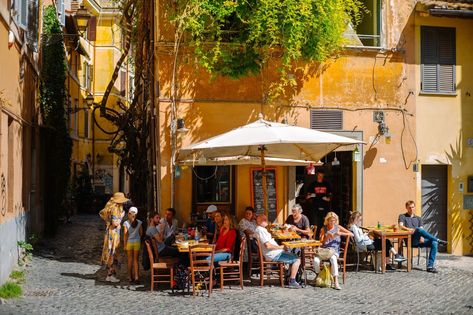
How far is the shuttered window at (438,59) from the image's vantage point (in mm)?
15312

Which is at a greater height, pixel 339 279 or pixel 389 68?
pixel 389 68

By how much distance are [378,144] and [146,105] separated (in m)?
6.11

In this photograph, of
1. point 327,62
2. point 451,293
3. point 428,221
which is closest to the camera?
point 451,293

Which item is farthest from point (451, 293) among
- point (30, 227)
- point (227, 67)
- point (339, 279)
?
point (30, 227)

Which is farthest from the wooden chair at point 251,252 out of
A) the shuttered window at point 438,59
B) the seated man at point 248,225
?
the shuttered window at point 438,59

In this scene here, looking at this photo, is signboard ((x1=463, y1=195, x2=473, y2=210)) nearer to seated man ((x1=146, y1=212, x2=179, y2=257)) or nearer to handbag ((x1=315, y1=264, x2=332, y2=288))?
handbag ((x1=315, y1=264, x2=332, y2=288))

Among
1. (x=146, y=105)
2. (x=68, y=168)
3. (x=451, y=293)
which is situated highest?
(x=146, y=105)

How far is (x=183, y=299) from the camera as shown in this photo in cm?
1015

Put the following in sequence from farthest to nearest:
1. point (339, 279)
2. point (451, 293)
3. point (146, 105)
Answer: point (146, 105), point (339, 279), point (451, 293)

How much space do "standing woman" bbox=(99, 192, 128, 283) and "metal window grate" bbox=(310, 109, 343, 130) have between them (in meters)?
4.76

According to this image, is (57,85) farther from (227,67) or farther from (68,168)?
(227,67)

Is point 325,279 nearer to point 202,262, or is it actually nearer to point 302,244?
point 302,244

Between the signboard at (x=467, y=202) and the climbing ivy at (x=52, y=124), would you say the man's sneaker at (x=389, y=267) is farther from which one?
the climbing ivy at (x=52, y=124)

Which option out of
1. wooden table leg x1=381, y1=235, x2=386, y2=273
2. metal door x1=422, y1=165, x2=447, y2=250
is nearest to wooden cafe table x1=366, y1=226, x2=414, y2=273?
wooden table leg x1=381, y1=235, x2=386, y2=273
